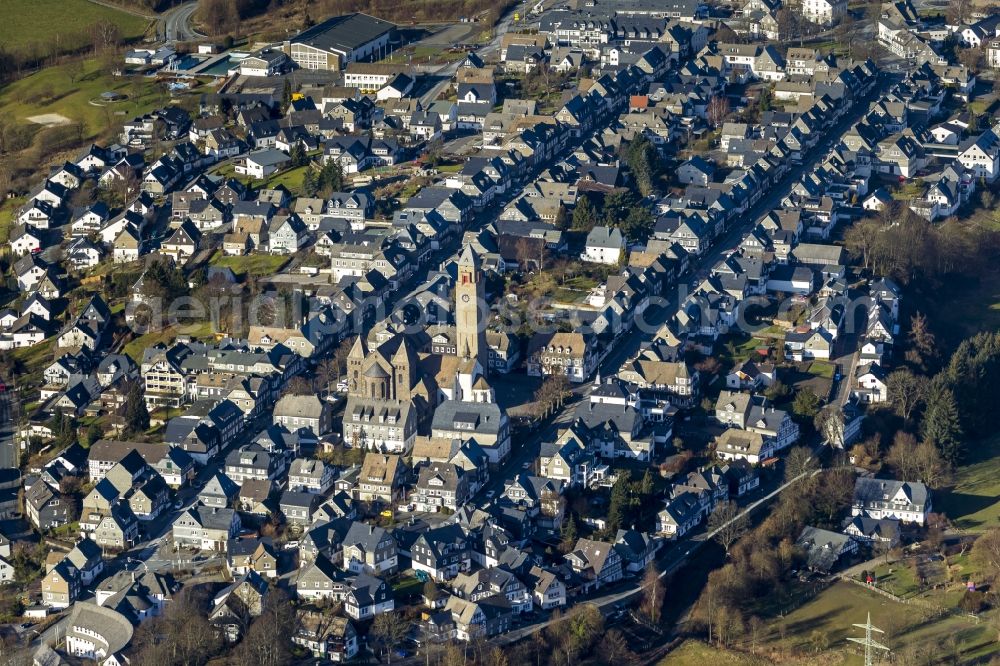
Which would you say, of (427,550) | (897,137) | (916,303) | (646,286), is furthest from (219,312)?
(897,137)

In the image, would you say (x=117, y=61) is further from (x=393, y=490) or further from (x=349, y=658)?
(x=349, y=658)

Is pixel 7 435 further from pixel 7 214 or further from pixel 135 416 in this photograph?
pixel 7 214

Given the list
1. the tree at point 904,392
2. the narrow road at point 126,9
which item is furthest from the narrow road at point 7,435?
the narrow road at point 126,9

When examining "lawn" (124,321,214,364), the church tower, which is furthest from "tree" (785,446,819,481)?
"lawn" (124,321,214,364)

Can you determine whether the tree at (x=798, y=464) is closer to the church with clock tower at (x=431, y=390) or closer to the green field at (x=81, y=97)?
the church with clock tower at (x=431, y=390)

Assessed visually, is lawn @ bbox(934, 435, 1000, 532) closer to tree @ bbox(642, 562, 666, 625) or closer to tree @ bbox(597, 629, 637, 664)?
tree @ bbox(642, 562, 666, 625)

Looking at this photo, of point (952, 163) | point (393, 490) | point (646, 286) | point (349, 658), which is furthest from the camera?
point (952, 163)
